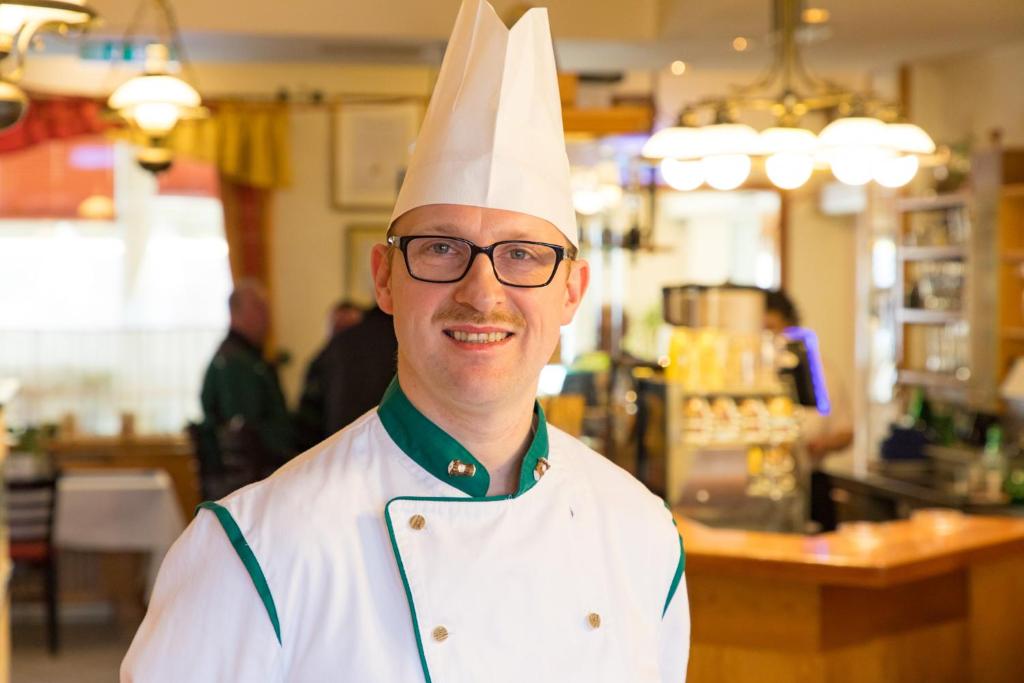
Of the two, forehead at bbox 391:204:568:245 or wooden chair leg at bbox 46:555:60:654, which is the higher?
forehead at bbox 391:204:568:245

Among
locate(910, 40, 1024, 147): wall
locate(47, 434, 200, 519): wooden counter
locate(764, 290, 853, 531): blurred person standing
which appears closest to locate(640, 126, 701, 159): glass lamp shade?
locate(764, 290, 853, 531): blurred person standing

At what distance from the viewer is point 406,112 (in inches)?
337

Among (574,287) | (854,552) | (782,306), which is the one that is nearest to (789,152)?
(854,552)

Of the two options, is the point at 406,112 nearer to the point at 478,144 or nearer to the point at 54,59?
the point at 54,59

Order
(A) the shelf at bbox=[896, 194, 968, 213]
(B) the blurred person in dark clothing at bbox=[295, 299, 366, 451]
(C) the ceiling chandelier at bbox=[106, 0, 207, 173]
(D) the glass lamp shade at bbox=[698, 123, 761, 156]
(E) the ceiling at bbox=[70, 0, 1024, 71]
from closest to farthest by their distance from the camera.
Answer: (D) the glass lamp shade at bbox=[698, 123, 761, 156] < (C) the ceiling chandelier at bbox=[106, 0, 207, 173] < (E) the ceiling at bbox=[70, 0, 1024, 71] < (B) the blurred person in dark clothing at bbox=[295, 299, 366, 451] < (A) the shelf at bbox=[896, 194, 968, 213]

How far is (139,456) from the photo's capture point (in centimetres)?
821

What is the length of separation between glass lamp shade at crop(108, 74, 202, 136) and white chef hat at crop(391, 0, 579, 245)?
3192 millimetres

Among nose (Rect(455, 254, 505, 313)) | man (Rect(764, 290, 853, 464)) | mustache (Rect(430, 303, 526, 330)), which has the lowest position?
man (Rect(764, 290, 853, 464))

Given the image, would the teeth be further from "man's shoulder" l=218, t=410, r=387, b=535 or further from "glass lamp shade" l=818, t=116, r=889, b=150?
"glass lamp shade" l=818, t=116, r=889, b=150

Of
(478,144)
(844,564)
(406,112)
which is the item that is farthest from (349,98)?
(478,144)

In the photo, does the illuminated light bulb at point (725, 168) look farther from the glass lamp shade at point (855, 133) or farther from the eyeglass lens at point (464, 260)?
the eyeglass lens at point (464, 260)

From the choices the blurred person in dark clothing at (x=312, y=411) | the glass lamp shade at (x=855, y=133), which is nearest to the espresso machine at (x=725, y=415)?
the glass lamp shade at (x=855, y=133)

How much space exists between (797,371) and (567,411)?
87 cm

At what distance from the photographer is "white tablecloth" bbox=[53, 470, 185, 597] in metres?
7.14
